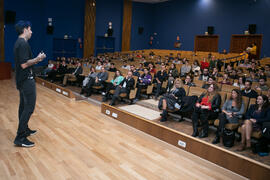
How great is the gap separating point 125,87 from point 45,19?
23.9 ft

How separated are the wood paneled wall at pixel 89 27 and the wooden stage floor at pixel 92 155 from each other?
7.99 metres

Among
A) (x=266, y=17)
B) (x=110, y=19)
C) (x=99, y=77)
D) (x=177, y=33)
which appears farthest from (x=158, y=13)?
(x=99, y=77)

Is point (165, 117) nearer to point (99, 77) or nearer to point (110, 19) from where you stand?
point (99, 77)

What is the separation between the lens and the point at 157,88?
4.92m

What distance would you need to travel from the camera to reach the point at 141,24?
13.1 m

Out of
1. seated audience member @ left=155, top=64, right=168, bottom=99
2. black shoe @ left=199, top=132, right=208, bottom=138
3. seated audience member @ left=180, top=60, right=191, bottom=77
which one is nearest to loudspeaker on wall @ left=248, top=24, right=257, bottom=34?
seated audience member @ left=180, top=60, right=191, bottom=77

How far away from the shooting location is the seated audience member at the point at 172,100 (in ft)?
11.8

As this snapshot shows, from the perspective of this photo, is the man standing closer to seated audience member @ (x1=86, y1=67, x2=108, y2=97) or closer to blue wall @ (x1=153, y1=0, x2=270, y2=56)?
seated audience member @ (x1=86, y1=67, x2=108, y2=97)

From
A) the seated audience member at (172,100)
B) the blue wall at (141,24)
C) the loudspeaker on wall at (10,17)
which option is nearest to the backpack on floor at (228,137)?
the seated audience member at (172,100)

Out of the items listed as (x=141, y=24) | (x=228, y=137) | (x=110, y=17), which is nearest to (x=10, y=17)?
(x=110, y=17)

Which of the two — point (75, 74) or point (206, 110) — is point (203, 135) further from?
point (75, 74)

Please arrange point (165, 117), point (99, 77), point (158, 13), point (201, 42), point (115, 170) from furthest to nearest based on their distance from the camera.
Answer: point (158, 13), point (201, 42), point (99, 77), point (165, 117), point (115, 170)

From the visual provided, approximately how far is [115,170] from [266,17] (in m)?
8.61

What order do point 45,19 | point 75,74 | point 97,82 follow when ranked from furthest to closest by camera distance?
point 45,19
point 75,74
point 97,82
